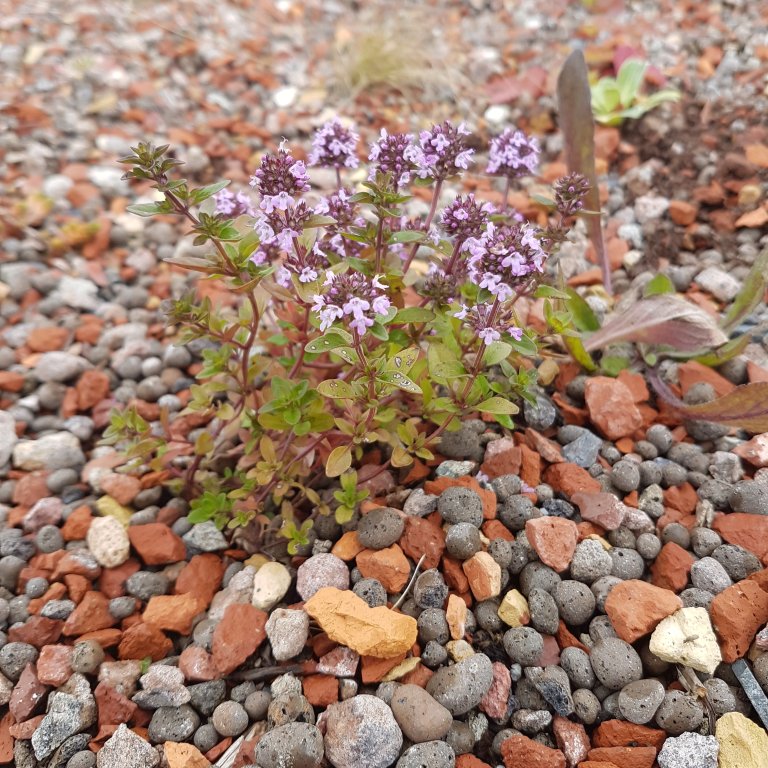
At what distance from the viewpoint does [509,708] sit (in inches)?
92.7

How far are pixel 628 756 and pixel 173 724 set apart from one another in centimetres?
157

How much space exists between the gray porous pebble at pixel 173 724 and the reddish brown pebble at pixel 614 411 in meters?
2.12

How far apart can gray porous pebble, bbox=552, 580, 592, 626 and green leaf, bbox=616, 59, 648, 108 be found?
149 inches

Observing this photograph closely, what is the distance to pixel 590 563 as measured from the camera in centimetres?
264

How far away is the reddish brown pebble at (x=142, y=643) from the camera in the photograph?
8.57ft

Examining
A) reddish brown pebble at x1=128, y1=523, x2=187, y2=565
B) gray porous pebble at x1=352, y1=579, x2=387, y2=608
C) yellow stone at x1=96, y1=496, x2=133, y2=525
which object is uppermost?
gray porous pebble at x1=352, y1=579, x2=387, y2=608

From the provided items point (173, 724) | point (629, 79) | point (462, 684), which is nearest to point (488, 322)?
point (462, 684)

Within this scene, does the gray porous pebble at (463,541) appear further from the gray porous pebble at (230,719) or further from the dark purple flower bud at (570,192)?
the dark purple flower bud at (570,192)

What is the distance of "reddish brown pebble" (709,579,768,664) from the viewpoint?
93.3 inches

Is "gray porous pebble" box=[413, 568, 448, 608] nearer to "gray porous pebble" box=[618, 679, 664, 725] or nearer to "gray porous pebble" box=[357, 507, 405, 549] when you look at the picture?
"gray porous pebble" box=[357, 507, 405, 549]

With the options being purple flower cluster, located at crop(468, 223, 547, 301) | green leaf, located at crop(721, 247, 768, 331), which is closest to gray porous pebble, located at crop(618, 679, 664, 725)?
purple flower cluster, located at crop(468, 223, 547, 301)

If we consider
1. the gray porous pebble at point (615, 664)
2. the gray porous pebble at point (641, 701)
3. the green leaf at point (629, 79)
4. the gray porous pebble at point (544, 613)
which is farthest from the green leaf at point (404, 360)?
the green leaf at point (629, 79)

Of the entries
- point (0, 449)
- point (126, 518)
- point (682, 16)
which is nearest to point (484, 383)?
point (126, 518)

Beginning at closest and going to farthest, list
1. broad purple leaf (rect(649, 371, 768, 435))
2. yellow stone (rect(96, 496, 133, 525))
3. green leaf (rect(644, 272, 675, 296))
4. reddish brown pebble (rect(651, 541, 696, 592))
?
reddish brown pebble (rect(651, 541, 696, 592)) → broad purple leaf (rect(649, 371, 768, 435)) → yellow stone (rect(96, 496, 133, 525)) → green leaf (rect(644, 272, 675, 296))
